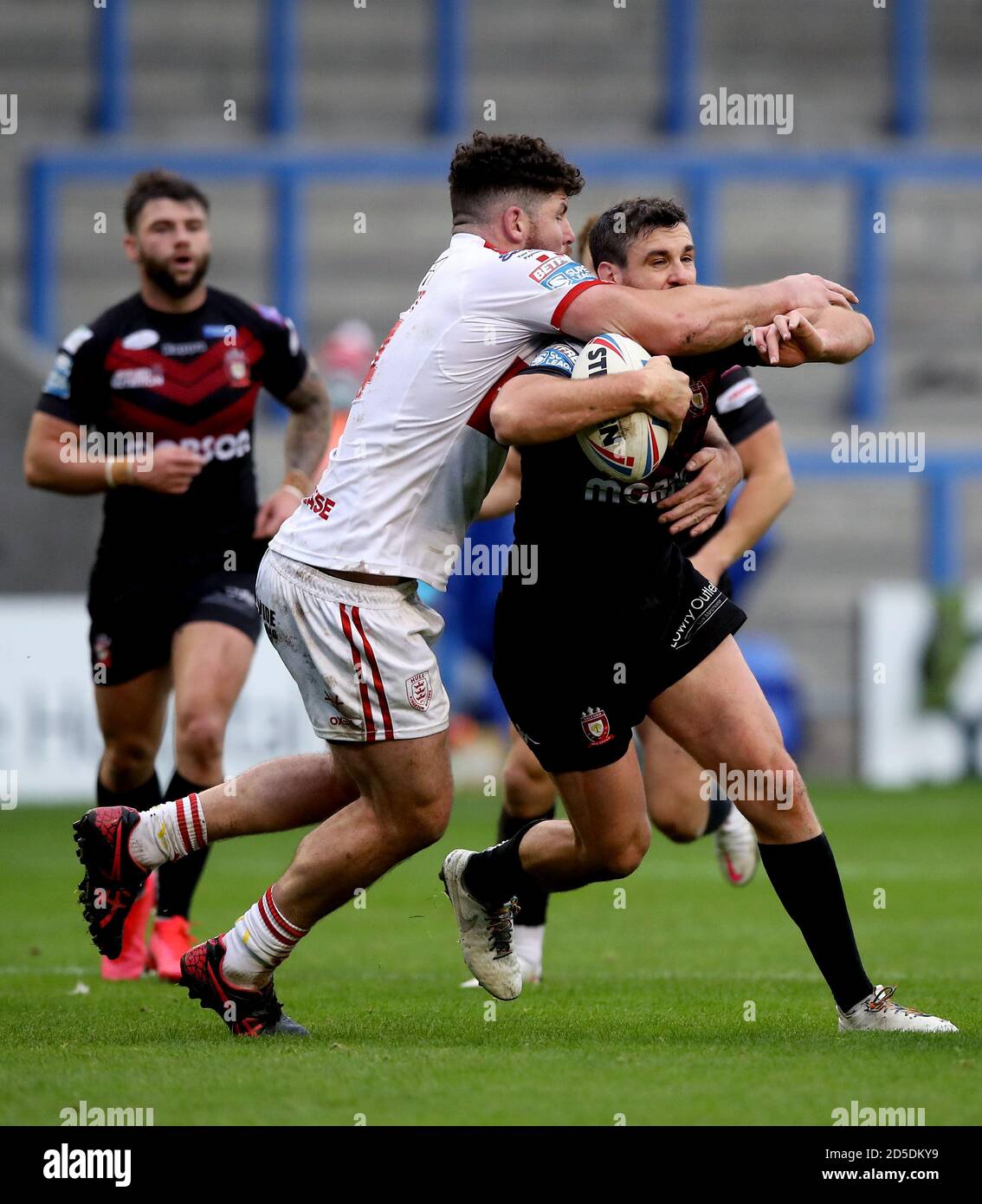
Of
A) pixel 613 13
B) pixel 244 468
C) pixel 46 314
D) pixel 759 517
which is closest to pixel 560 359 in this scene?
pixel 759 517

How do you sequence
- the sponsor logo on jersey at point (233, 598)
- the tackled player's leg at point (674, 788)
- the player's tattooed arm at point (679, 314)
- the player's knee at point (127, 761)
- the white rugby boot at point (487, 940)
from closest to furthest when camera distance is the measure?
the player's tattooed arm at point (679, 314), the white rugby boot at point (487, 940), the tackled player's leg at point (674, 788), the sponsor logo on jersey at point (233, 598), the player's knee at point (127, 761)

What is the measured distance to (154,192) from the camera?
7.16 m

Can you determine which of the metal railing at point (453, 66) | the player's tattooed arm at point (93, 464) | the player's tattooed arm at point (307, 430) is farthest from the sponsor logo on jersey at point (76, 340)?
the metal railing at point (453, 66)

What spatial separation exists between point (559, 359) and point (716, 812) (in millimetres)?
2879

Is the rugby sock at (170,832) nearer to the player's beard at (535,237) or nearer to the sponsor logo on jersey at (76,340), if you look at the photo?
the player's beard at (535,237)

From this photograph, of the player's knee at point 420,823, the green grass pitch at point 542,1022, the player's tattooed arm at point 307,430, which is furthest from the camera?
the player's tattooed arm at point 307,430

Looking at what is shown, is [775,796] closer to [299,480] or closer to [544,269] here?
[544,269]

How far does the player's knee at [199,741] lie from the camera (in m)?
6.65

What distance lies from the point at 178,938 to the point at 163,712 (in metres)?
0.83

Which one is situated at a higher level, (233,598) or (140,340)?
(140,340)

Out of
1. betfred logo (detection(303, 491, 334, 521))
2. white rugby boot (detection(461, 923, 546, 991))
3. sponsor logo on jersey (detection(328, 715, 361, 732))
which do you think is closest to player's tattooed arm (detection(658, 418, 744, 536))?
betfred logo (detection(303, 491, 334, 521))

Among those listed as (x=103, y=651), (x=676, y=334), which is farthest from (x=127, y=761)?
(x=676, y=334)

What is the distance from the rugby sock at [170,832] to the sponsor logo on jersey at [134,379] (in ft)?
7.29
